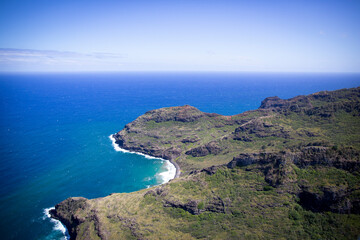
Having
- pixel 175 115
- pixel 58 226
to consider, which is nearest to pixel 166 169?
pixel 175 115

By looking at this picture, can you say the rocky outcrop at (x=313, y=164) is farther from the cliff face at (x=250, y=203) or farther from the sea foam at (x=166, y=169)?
the sea foam at (x=166, y=169)

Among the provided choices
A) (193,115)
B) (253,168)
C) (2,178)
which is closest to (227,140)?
(193,115)

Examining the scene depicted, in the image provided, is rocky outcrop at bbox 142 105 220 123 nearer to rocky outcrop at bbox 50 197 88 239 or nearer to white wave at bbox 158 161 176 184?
white wave at bbox 158 161 176 184

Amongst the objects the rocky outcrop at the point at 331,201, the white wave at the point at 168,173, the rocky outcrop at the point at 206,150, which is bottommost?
the white wave at the point at 168,173

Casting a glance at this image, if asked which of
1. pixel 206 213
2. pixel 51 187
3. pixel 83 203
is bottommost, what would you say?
pixel 51 187

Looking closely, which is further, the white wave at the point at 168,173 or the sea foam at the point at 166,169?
the sea foam at the point at 166,169

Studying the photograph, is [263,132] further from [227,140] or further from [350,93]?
[350,93]

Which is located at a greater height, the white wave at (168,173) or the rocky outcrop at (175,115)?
the rocky outcrop at (175,115)

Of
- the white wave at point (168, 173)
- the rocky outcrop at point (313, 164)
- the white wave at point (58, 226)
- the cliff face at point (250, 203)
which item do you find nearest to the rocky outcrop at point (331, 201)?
the rocky outcrop at point (313, 164)

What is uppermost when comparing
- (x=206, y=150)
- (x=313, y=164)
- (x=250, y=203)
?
(x=313, y=164)

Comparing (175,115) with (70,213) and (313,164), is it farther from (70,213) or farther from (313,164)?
(313,164)

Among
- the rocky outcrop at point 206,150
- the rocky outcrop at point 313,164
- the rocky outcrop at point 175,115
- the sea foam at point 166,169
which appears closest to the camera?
the rocky outcrop at point 313,164
